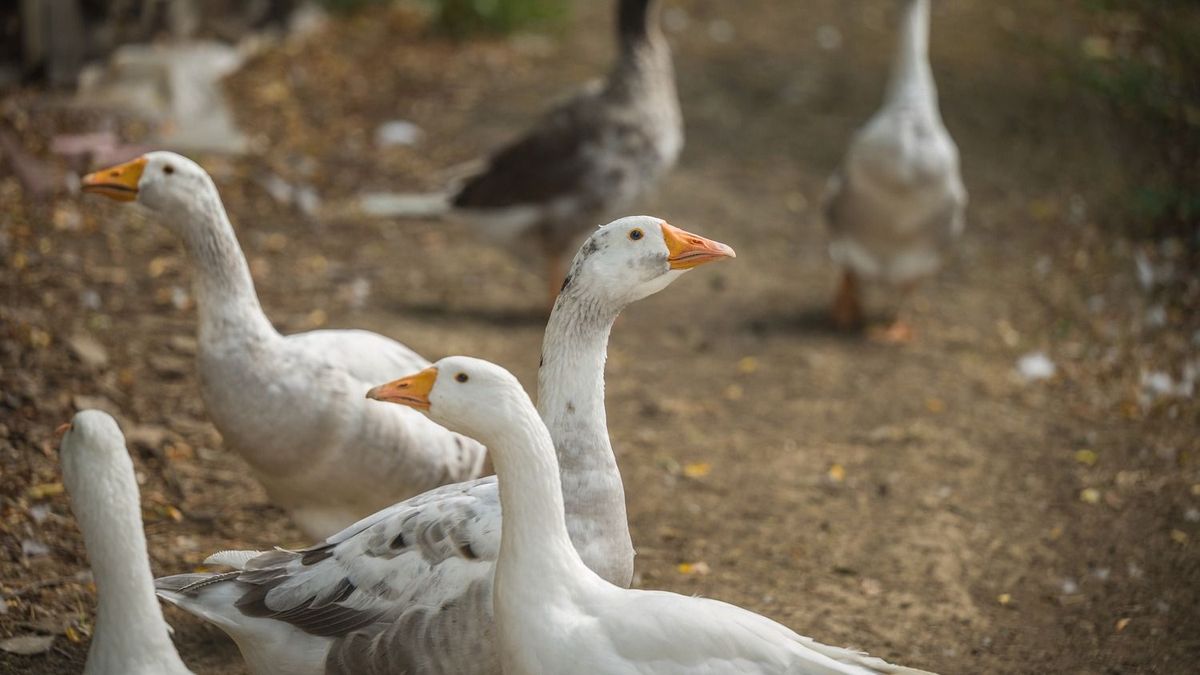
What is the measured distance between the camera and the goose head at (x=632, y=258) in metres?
3.44

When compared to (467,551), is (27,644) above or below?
below

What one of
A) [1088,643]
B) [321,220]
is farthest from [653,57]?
[1088,643]

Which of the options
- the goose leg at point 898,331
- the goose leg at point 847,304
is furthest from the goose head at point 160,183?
the goose leg at point 898,331

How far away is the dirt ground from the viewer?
14.5 feet

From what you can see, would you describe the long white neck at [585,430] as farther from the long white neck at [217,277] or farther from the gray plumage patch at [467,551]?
the long white neck at [217,277]

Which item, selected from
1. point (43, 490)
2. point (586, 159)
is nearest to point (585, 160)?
point (586, 159)

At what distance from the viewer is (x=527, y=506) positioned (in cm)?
296

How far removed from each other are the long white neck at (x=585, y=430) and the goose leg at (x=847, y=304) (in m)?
3.54

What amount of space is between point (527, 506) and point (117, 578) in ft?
3.31

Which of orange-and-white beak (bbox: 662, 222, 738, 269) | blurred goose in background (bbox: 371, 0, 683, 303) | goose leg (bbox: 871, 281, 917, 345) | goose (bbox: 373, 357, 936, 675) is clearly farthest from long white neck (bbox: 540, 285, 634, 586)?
goose leg (bbox: 871, 281, 917, 345)

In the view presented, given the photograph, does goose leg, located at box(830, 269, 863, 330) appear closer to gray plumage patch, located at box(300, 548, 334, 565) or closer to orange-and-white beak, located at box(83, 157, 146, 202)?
orange-and-white beak, located at box(83, 157, 146, 202)

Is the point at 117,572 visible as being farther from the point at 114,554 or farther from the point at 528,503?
the point at 528,503

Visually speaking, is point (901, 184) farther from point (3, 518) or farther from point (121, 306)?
point (3, 518)

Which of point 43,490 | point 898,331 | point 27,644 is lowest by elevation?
point 898,331
